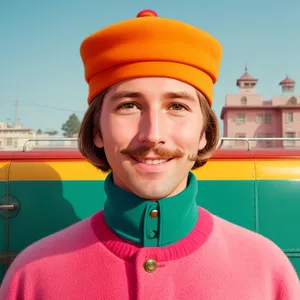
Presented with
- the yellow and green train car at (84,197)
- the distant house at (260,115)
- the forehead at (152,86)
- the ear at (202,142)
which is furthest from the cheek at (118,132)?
the distant house at (260,115)

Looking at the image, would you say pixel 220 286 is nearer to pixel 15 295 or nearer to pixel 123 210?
pixel 123 210

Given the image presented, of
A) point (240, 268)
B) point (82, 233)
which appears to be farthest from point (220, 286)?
point (82, 233)

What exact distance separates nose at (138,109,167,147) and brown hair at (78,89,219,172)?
0.23 m

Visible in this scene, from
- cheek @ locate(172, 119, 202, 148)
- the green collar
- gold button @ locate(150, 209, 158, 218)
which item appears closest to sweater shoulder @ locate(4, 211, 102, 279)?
the green collar

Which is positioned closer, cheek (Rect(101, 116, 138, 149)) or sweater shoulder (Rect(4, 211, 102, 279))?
cheek (Rect(101, 116, 138, 149))

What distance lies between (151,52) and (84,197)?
57.1 inches

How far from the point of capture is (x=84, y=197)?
2.45 meters

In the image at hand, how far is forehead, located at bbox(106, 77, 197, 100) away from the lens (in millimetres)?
1204

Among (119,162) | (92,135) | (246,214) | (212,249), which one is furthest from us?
(246,214)

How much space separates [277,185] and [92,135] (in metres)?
1.49

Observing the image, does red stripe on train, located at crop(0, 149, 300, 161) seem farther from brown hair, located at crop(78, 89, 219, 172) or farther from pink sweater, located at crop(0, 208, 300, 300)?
pink sweater, located at crop(0, 208, 300, 300)

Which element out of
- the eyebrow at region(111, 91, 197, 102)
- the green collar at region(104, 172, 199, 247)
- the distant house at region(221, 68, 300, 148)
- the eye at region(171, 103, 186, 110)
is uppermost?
the distant house at region(221, 68, 300, 148)

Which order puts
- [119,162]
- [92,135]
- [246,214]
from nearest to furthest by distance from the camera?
[119,162]
[92,135]
[246,214]

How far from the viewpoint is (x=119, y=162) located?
4.00 feet
